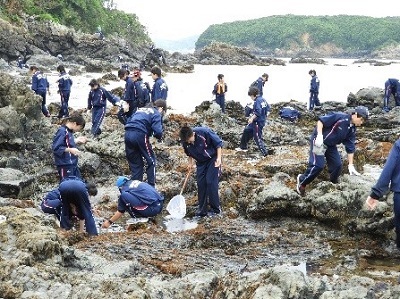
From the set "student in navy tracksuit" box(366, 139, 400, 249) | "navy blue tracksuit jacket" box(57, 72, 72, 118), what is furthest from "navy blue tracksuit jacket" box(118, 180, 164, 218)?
"navy blue tracksuit jacket" box(57, 72, 72, 118)

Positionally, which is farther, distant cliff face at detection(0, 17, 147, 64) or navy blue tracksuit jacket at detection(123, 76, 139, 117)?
distant cliff face at detection(0, 17, 147, 64)

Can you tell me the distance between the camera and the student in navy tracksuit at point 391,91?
20.3m

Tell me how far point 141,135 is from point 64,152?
145cm

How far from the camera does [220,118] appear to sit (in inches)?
672

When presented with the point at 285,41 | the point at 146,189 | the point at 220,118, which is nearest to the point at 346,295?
the point at 146,189

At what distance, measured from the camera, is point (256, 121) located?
1327cm

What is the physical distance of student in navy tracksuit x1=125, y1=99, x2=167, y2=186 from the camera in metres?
8.89

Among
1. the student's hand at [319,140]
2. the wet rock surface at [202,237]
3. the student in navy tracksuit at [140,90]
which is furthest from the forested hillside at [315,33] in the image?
the student's hand at [319,140]

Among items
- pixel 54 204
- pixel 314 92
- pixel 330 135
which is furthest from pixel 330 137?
pixel 314 92

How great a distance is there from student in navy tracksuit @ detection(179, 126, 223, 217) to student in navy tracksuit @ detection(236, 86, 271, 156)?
4714mm

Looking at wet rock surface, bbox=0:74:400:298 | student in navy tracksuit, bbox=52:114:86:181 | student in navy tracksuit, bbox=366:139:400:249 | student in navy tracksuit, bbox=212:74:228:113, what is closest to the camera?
wet rock surface, bbox=0:74:400:298

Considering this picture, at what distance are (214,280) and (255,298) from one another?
2.23 ft

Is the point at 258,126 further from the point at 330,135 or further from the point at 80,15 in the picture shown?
the point at 80,15

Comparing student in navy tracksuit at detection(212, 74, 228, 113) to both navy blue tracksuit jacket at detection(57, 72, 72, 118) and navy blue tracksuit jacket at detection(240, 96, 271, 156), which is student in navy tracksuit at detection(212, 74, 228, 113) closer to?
navy blue tracksuit jacket at detection(240, 96, 271, 156)
